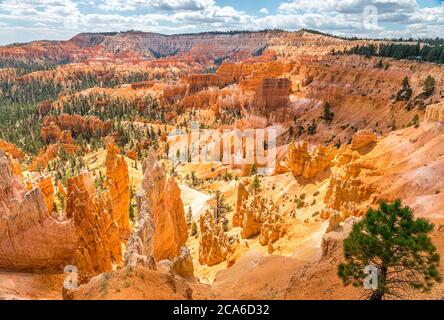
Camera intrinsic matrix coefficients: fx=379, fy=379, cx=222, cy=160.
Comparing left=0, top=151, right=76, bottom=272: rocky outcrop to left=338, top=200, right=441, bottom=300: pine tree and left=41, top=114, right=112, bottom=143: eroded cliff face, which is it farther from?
left=41, top=114, right=112, bottom=143: eroded cliff face

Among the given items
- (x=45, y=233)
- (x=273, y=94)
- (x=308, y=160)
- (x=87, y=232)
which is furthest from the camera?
(x=273, y=94)

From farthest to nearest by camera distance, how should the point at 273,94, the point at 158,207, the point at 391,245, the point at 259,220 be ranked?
the point at 273,94, the point at 259,220, the point at 158,207, the point at 391,245

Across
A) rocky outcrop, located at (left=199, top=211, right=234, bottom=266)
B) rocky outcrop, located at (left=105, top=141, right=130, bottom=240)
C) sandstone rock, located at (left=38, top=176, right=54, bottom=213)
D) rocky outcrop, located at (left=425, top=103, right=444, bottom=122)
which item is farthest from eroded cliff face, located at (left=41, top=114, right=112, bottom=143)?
rocky outcrop, located at (left=425, top=103, right=444, bottom=122)

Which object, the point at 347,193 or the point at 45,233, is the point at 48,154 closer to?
the point at 347,193

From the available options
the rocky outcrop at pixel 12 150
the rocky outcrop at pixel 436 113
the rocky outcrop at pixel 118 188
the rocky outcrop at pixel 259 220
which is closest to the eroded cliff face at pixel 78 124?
the rocky outcrop at pixel 12 150

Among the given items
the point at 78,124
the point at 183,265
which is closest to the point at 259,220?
the point at 183,265

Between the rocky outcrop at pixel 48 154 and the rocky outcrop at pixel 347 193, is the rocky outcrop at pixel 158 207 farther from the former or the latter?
the rocky outcrop at pixel 48 154

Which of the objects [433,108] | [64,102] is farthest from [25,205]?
[64,102]
